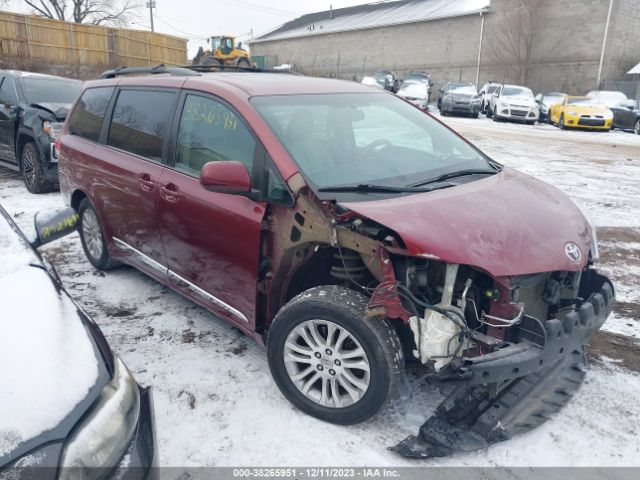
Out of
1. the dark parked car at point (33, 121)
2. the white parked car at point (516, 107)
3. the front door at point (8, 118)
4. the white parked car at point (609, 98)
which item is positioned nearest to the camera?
the dark parked car at point (33, 121)

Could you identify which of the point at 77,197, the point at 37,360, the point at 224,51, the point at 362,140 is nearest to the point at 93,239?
the point at 77,197

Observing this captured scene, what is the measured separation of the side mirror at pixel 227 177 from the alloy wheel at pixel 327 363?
834 mm

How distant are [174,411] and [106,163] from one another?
226 centimetres

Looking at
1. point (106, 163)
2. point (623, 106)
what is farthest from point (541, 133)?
point (106, 163)

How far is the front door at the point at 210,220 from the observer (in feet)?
9.98

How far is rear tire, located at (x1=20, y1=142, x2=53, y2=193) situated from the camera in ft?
24.6

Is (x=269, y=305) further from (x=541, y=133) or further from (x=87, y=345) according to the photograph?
(x=541, y=133)

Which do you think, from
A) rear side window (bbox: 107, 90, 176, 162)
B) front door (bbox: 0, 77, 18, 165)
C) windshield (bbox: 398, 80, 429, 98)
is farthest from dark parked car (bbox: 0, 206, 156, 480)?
windshield (bbox: 398, 80, 429, 98)

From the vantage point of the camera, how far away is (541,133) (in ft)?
55.7

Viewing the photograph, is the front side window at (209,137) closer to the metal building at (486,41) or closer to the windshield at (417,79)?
the windshield at (417,79)

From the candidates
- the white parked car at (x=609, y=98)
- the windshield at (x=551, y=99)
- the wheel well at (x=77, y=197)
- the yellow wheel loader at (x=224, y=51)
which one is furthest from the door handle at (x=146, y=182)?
the yellow wheel loader at (x=224, y=51)

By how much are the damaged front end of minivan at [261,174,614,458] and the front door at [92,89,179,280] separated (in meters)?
1.27

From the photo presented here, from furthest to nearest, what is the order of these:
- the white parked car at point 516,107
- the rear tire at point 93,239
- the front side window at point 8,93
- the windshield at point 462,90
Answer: the windshield at point 462,90, the white parked car at point 516,107, the front side window at point 8,93, the rear tire at point 93,239

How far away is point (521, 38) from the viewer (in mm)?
32938
